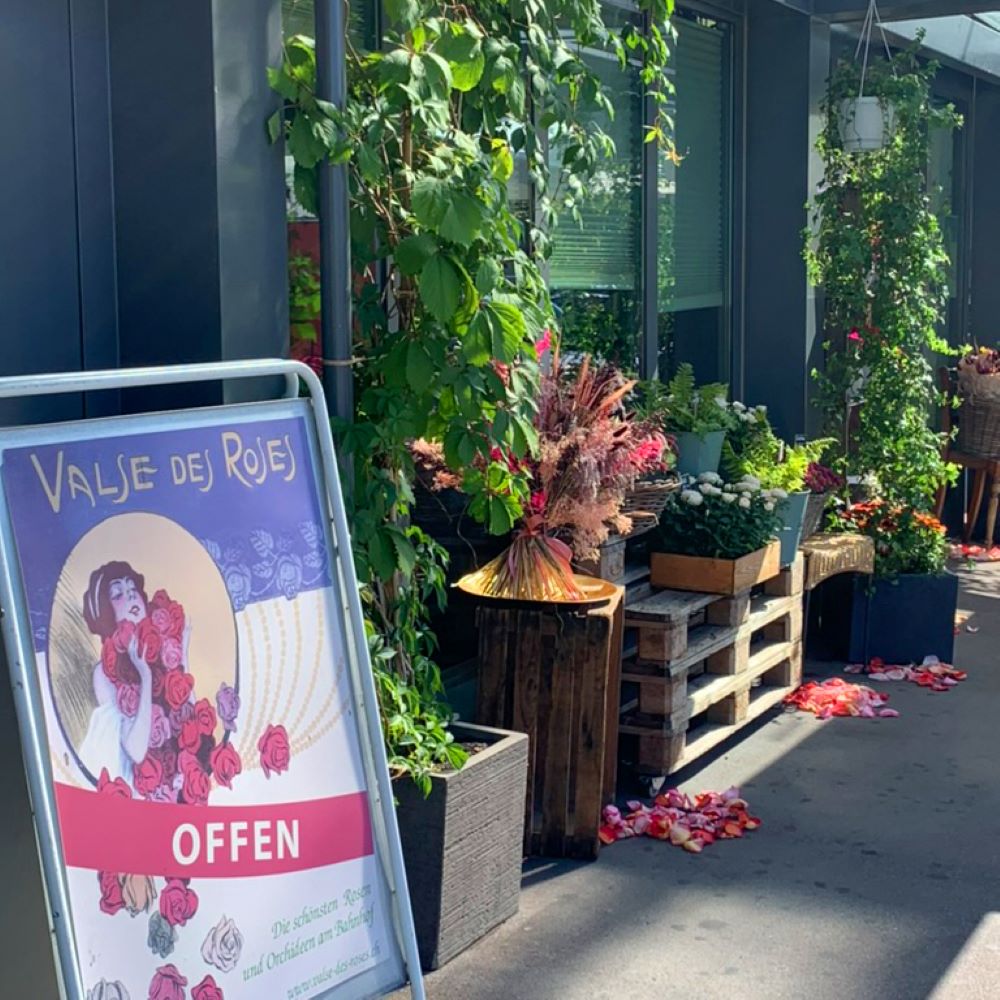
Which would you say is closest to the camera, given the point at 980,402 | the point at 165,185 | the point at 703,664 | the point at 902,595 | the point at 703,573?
the point at 165,185

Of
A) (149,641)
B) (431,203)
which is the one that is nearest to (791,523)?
(431,203)

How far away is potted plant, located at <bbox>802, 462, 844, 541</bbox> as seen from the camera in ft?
19.6

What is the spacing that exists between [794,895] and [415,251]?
195 centimetres

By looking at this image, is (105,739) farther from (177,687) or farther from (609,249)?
(609,249)

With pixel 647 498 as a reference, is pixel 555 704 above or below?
below

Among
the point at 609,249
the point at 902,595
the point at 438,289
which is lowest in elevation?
the point at 902,595

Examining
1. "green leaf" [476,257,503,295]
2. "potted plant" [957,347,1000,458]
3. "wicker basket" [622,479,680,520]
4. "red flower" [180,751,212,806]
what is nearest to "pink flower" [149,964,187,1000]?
"red flower" [180,751,212,806]

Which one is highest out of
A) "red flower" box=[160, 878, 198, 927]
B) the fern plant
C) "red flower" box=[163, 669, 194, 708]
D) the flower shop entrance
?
the fern plant

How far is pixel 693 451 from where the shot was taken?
213 inches

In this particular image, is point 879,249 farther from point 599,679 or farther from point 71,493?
point 71,493

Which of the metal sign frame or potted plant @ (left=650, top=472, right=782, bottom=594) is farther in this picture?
potted plant @ (left=650, top=472, right=782, bottom=594)

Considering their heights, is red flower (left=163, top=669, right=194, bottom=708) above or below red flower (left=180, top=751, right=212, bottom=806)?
above

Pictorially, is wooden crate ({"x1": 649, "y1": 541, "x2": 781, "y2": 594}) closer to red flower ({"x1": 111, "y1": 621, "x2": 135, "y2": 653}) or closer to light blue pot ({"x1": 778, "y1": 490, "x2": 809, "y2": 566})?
light blue pot ({"x1": 778, "y1": 490, "x2": 809, "y2": 566})

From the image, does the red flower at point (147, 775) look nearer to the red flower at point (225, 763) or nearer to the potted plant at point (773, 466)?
the red flower at point (225, 763)
